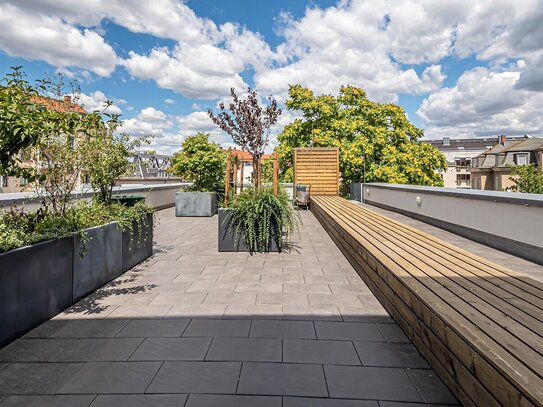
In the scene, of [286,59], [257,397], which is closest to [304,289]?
[257,397]

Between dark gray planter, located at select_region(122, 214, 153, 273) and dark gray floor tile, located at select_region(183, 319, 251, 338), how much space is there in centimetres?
204

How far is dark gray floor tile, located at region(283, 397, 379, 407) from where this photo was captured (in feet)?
5.93

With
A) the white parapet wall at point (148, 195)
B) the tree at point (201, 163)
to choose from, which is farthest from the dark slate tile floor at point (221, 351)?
the tree at point (201, 163)

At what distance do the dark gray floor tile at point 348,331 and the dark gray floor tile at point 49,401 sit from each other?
5.25ft

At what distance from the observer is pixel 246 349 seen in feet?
7.95

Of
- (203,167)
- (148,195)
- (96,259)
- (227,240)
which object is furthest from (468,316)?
(148,195)

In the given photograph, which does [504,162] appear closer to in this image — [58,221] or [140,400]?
[58,221]

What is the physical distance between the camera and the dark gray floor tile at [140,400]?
5.96ft

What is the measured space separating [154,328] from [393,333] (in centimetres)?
195

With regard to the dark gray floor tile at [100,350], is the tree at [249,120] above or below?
above

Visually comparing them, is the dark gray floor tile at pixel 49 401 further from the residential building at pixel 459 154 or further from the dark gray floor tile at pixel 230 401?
the residential building at pixel 459 154

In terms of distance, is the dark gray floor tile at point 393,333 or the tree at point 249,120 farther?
the tree at point 249,120

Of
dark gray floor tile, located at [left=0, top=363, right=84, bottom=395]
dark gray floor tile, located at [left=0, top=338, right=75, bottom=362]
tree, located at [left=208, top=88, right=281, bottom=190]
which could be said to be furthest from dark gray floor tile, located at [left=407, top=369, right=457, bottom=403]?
tree, located at [left=208, top=88, right=281, bottom=190]

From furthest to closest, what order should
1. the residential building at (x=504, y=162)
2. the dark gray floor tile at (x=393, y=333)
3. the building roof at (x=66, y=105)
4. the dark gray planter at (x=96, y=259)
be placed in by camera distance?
the residential building at (x=504, y=162), the building roof at (x=66, y=105), the dark gray planter at (x=96, y=259), the dark gray floor tile at (x=393, y=333)
